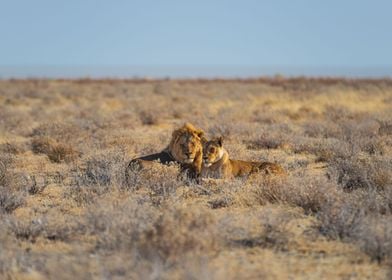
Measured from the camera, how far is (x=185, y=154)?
9.35 metres

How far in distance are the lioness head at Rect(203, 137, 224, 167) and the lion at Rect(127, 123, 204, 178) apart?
0.12m

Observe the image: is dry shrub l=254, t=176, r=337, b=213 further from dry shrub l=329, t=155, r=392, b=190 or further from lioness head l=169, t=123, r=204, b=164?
lioness head l=169, t=123, r=204, b=164

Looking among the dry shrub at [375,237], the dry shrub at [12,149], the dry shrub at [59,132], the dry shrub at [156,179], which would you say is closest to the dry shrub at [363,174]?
the dry shrub at [375,237]

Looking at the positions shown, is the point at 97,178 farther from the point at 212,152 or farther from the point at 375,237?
the point at 375,237

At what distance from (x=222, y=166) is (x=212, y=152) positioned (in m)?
0.37

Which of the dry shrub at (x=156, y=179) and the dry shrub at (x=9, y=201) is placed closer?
the dry shrub at (x=9, y=201)

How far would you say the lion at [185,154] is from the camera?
9320 mm

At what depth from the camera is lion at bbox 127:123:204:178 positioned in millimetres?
9320

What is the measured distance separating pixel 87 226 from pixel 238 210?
2197 mm

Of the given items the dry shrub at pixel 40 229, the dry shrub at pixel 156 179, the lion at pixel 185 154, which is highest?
the lion at pixel 185 154

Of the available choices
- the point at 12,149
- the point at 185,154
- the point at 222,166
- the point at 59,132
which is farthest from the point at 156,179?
the point at 59,132

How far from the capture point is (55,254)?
5.79m

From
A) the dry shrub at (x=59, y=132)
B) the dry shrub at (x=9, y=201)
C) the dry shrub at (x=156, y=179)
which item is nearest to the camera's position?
the dry shrub at (x=9, y=201)

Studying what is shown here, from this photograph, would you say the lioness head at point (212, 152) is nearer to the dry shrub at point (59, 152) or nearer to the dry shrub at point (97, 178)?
the dry shrub at point (97, 178)
